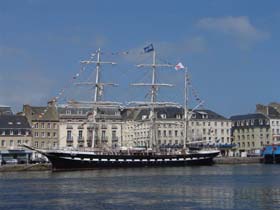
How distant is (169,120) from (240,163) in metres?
23.6

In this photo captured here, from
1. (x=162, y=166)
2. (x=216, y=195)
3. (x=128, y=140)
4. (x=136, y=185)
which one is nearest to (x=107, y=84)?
(x=162, y=166)

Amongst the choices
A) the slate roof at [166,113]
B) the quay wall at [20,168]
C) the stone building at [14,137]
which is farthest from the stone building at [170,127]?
the quay wall at [20,168]

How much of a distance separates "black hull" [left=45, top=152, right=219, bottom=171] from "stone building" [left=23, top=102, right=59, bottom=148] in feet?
91.0

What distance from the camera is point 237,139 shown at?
159500mm

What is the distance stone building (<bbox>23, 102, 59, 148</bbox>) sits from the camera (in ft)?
417

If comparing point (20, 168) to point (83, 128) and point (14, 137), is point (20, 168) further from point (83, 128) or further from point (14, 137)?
point (83, 128)

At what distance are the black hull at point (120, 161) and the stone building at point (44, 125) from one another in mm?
27725

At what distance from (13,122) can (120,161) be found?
104 ft

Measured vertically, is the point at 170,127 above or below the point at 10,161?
above

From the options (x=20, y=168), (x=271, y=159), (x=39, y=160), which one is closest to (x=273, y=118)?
(x=271, y=159)

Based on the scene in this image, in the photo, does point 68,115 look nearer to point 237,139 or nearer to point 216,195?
point 237,139

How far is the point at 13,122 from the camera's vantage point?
123938 millimetres

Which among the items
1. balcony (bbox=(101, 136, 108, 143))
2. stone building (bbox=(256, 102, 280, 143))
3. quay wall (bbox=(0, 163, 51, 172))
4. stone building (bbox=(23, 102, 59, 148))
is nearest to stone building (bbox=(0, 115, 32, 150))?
stone building (bbox=(23, 102, 59, 148))

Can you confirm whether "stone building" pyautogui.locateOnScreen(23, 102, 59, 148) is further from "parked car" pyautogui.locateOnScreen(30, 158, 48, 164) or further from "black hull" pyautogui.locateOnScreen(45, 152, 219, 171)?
"black hull" pyautogui.locateOnScreen(45, 152, 219, 171)
